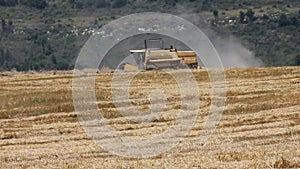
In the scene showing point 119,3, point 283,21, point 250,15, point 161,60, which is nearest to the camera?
point 161,60

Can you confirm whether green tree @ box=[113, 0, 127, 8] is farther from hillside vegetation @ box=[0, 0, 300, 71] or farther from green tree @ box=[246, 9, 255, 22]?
green tree @ box=[246, 9, 255, 22]

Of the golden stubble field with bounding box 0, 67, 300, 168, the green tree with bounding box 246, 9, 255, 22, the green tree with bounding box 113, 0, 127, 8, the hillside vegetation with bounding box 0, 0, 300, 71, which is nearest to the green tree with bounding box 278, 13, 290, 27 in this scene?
the hillside vegetation with bounding box 0, 0, 300, 71

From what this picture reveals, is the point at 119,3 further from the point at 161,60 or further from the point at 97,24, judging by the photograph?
the point at 161,60

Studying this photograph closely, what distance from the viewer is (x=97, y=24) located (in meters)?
130

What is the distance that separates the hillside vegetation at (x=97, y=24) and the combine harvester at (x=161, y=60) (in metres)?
31.8

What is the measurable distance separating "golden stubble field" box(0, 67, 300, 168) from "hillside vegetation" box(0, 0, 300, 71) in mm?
45405

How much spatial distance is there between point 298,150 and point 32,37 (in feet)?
333

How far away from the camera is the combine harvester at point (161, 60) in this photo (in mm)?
58656

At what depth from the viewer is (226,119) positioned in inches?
1262

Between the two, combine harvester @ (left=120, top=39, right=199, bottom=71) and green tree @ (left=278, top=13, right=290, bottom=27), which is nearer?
combine harvester @ (left=120, top=39, right=199, bottom=71)

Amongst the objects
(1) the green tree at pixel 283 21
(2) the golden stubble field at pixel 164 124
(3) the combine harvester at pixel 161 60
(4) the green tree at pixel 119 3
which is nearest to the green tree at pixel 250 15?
(1) the green tree at pixel 283 21

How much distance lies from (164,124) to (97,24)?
99032 mm

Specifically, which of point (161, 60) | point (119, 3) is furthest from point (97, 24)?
point (161, 60)

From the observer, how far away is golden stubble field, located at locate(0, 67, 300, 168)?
22234 millimetres
